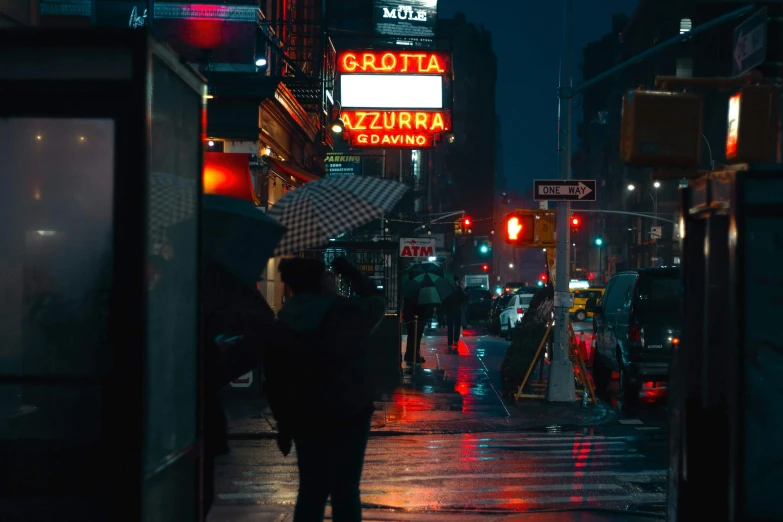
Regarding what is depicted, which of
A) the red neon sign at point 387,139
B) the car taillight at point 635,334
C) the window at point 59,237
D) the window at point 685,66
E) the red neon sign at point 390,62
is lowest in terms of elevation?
the car taillight at point 635,334

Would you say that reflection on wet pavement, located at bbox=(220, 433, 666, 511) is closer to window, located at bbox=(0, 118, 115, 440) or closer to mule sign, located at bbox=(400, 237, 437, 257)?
window, located at bbox=(0, 118, 115, 440)

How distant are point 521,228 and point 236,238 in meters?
10.1

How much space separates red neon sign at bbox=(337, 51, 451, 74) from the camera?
2377 cm

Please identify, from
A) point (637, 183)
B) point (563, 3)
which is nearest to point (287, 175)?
point (563, 3)

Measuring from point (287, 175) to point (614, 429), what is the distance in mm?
10376

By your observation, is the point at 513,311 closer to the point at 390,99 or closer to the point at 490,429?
the point at 390,99

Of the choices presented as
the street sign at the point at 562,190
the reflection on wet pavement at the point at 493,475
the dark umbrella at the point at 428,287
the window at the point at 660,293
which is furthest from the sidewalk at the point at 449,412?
the street sign at the point at 562,190

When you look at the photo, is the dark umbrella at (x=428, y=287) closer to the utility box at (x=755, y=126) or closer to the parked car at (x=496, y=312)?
the parked car at (x=496, y=312)

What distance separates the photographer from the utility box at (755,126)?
5.40m

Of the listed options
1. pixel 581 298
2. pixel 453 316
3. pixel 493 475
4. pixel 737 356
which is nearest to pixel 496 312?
pixel 453 316

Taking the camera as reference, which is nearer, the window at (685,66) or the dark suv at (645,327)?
the dark suv at (645,327)

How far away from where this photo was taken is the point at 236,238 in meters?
5.71

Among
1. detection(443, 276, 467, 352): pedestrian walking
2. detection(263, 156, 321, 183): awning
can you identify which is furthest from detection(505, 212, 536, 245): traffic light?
detection(443, 276, 467, 352): pedestrian walking

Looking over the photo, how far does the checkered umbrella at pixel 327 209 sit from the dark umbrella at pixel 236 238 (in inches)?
18.4
